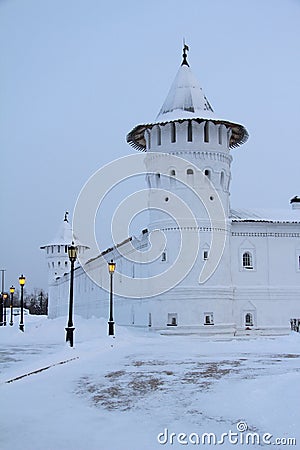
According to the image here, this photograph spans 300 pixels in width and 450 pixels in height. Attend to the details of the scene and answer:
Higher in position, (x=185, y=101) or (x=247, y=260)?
(x=185, y=101)

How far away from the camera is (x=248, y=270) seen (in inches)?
1211

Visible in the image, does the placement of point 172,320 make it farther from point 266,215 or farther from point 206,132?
point 206,132

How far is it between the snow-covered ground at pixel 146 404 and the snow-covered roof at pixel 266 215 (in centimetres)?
1785

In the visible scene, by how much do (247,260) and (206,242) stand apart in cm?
286

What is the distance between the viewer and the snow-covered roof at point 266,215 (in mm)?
31234

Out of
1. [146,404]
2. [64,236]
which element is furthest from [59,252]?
[146,404]

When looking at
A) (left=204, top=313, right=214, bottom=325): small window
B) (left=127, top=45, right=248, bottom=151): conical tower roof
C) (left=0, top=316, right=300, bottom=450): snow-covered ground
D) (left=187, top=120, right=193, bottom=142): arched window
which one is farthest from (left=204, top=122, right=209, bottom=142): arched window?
(left=0, top=316, right=300, bottom=450): snow-covered ground

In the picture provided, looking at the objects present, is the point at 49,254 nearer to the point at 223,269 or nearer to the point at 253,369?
→ the point at 223,269

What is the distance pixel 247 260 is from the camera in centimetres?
3094

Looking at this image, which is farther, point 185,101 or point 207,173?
point 185,101

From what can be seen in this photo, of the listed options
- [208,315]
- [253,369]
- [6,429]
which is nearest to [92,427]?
[6,429]

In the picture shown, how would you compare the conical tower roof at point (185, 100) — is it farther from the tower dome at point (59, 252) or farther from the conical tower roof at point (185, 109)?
the tower dome at point (59, 252)

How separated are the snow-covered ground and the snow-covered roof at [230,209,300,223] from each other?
17.9 metres

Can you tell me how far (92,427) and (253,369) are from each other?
6.02 m
